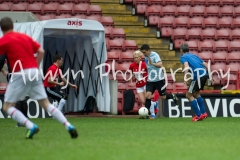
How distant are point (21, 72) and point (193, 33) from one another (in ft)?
49.2

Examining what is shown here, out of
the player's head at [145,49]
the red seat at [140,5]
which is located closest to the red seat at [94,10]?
the red seat at [140,5]

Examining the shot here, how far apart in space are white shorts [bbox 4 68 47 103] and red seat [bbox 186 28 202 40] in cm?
1452

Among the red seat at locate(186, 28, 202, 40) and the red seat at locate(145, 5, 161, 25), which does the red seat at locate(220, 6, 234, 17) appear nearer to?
the red seat at locate(186, 28, 202, 40)

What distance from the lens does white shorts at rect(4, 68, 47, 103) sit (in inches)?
437

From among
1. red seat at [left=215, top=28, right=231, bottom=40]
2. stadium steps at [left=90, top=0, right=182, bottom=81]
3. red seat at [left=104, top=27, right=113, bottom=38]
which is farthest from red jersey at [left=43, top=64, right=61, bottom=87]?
red seat at [left=215, top=28, right=231, bottom=40]

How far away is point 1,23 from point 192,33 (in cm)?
1488

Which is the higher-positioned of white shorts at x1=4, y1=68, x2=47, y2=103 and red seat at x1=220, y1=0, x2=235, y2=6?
red seat at x1=220, y1=0, x2=235, y2=6

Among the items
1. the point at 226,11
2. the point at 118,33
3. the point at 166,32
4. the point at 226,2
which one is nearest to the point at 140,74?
the point at 118,33

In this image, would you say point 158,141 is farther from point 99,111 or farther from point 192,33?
point 192,33

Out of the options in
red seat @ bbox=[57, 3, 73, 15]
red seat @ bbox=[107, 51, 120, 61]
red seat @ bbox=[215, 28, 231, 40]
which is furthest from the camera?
red seat @ bbox=[215, 28, 231, 40]

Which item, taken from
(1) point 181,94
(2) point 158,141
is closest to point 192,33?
(1) point 181,94

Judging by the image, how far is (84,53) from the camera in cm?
2253

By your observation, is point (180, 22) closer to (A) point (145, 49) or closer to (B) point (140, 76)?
(B) point (140, 76)

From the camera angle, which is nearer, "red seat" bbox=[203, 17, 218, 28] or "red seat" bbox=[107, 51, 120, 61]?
"red seat" bbox=[107, 51, 120, 61]
